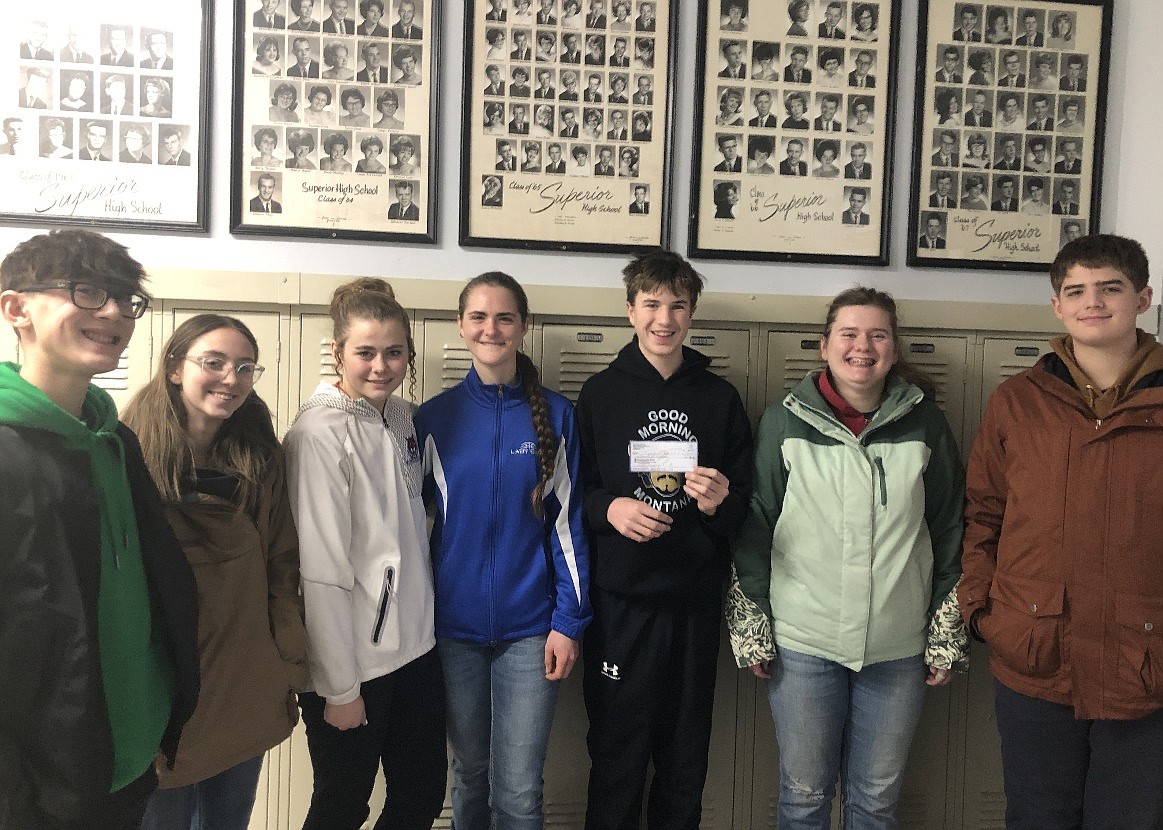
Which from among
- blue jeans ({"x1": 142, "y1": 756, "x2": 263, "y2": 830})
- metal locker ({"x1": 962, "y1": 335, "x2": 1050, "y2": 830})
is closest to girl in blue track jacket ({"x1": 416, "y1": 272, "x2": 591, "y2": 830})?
blue jeans ({"x1": 142, "y1": 756, "x2": 263, "y2": 830})

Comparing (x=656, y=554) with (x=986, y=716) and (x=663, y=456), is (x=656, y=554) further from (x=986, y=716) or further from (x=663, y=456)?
(x=986, y=716)

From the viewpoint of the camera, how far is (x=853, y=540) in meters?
2.18

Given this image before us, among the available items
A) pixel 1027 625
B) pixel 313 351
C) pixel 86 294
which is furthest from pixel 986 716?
pixel 86 294

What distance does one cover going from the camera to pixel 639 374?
2.29 metres

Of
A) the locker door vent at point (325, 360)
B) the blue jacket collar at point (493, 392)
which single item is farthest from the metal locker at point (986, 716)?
the locker door vent at point (325, 360)

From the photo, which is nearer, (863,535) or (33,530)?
(33,530)

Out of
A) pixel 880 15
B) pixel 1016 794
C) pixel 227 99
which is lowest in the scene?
pixel 1016 794

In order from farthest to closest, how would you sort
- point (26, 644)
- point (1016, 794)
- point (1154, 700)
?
point (1016, 794), point (1154, 700), point (26, 644)

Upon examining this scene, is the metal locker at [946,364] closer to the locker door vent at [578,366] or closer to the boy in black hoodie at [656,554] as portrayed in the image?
the boy in black hoodie at [656,554]

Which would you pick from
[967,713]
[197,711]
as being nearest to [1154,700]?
[967,713]

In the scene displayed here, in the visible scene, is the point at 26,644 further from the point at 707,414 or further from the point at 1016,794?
the point at 1016,794

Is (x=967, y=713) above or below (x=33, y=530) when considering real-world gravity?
below

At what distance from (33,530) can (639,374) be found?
1594 mm

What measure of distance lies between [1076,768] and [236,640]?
2276 mm
